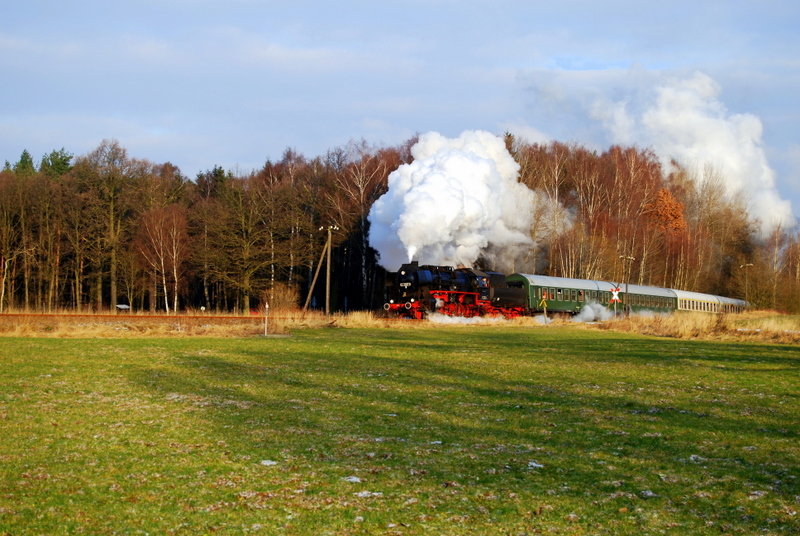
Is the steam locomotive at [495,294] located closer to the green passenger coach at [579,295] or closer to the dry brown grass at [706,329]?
the green passenger coach at [579,295]

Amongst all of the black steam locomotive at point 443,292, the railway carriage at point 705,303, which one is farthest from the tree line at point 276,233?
the black steam locomotive at point 443,292

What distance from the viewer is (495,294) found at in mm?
46500

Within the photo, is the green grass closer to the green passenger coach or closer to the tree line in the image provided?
the green passenger coach

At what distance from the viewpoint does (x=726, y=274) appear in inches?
3511

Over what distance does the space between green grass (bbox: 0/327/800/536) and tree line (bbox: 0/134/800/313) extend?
38.1m

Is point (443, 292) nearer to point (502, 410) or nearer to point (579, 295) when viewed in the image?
point (579, 295)

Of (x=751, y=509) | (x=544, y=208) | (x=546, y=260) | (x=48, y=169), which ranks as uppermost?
(x=48, y=169)

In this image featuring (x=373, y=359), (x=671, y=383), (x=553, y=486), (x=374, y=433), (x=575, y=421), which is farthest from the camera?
(x=373, y=359)

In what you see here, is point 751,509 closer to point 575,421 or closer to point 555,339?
point 575,421

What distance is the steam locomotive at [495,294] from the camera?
41.4 m

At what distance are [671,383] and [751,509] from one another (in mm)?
9262

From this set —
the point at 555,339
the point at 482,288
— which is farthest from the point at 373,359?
the point at 482,288

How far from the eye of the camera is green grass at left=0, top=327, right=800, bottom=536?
21.5 ft

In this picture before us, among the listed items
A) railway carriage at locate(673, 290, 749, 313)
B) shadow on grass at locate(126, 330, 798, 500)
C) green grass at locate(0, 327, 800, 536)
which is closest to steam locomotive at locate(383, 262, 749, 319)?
railway carriage at locate(673, 290, 749, 313)
